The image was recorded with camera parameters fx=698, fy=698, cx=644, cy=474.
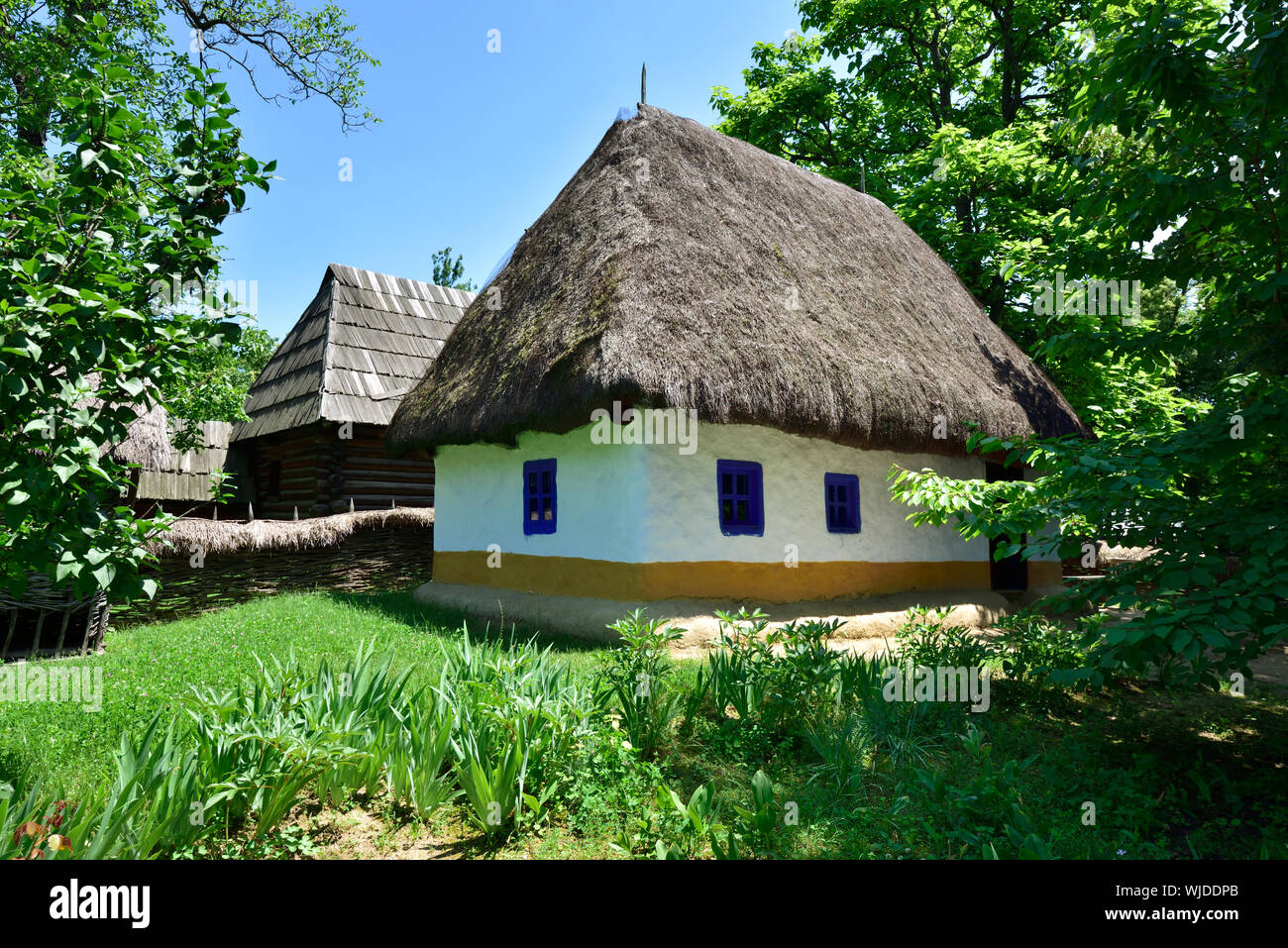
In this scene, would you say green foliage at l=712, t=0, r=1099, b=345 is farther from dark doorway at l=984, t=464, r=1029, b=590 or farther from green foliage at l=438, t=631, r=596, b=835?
green foliage at l=438, t=631, r=596, b=835

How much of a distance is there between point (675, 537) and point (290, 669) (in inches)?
166

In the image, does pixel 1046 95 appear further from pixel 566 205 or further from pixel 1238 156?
pixel 1238 156

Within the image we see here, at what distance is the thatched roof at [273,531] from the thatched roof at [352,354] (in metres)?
2.23

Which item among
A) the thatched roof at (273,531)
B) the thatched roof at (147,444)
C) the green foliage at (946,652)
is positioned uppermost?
the thatched roof at (147,444)

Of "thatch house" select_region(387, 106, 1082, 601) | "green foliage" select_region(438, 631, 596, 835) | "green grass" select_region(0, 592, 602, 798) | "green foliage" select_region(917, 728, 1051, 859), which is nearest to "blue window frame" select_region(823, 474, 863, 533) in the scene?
"thatch house" select_region(387, 106, 1082, 601)

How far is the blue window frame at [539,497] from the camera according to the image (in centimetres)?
862

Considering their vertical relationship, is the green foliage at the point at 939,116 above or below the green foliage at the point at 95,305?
above

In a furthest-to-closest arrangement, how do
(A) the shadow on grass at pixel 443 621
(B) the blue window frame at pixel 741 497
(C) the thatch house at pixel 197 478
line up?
(C) the thatch house at pixel 197 478
(B) the blue window frame at pixel 741 497
(A) the shadow on grass at pixel 443 621

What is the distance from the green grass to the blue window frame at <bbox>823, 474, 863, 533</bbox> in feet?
12.4

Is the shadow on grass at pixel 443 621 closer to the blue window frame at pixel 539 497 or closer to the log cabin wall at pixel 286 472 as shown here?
the blue window frame at pixel 539 497

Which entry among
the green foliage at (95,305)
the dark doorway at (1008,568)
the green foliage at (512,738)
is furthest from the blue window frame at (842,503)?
the green foliage at (95,305)

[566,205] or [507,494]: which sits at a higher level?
[566,205]
